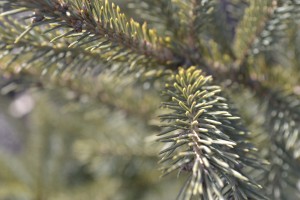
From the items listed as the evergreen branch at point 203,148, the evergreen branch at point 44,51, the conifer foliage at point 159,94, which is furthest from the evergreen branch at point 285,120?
the evergreen branch at point 44,51

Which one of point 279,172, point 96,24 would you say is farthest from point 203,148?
point 279,172

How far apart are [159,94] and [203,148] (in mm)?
214

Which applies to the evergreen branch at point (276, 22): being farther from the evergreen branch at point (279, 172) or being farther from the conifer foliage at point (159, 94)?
the evergreen branch at point (279, 172)

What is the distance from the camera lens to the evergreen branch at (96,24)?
17.3 inches

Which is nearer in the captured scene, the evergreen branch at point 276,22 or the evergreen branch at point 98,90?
the evergreen branch at point 276,22

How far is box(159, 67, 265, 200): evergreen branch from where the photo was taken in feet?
1.31

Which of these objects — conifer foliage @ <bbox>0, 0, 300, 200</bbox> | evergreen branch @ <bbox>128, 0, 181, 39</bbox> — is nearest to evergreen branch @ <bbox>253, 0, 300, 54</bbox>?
conifer foliage @ <bbox>0, 0, 300, 200</bbox>

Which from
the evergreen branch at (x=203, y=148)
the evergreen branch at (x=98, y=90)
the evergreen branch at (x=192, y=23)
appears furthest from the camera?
the evergreen branch at (x=98, y=90)

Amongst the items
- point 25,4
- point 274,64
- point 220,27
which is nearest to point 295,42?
point 274,64

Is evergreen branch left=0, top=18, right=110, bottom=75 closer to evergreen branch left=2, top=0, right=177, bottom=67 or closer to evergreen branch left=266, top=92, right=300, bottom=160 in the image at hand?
evergreen branch left=2, top=0, right=177, bottom=67

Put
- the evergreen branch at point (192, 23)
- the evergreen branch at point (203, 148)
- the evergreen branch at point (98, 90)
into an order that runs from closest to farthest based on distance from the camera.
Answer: the evergreen branch at point (203, 148)
the evergreen branch at point (192, 23)
the evergreen branch at point (98, 90)

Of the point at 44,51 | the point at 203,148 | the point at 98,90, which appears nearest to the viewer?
the point at 203,148

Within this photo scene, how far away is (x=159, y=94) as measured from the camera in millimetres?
618

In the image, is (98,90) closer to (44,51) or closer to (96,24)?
(44,51)
